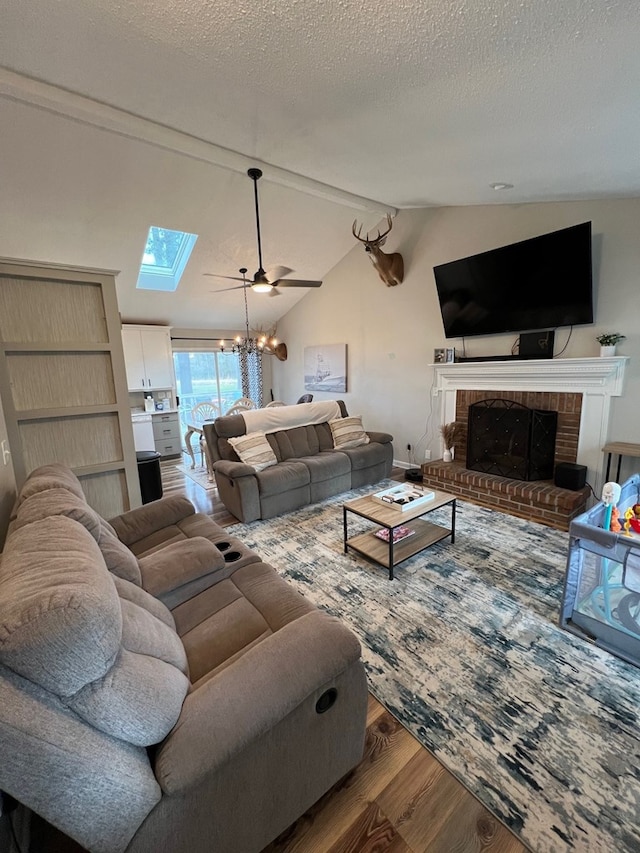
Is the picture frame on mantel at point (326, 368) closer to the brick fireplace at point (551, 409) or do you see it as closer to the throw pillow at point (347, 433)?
the throw pillow at point (347, 433)

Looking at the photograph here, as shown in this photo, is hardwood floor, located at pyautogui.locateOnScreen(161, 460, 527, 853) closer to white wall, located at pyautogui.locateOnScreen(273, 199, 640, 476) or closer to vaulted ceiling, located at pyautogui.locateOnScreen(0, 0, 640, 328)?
vaulted ceiling, located at pyautogui.locateOnScreen(0, 0, 640, 328)

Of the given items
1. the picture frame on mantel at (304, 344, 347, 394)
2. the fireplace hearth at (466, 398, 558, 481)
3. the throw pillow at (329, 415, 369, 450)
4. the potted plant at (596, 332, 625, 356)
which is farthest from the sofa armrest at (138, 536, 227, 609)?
the picture frame on mantel at (304, 344, 347, 394)

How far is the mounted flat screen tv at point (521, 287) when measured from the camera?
325 centimetres

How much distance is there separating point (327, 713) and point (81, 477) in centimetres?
230

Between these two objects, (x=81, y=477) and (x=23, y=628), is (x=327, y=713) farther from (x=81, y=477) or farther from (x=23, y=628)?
(x=81, y=477)

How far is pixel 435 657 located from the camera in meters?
1.83

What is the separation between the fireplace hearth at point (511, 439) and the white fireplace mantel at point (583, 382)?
23 centimetres

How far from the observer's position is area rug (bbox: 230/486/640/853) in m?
1.24

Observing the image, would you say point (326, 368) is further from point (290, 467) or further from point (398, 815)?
point (398, 815)

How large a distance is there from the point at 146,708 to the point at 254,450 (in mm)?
3011

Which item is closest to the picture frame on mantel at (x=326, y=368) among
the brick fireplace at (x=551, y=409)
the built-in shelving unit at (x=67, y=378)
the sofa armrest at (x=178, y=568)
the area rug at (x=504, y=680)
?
the brick fireplace at (x=551, y=409)

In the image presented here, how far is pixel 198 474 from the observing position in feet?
17.4

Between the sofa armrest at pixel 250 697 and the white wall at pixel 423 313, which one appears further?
the white wall at pixel 423 313

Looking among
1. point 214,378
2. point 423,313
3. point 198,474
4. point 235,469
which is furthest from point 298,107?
point 214,378
